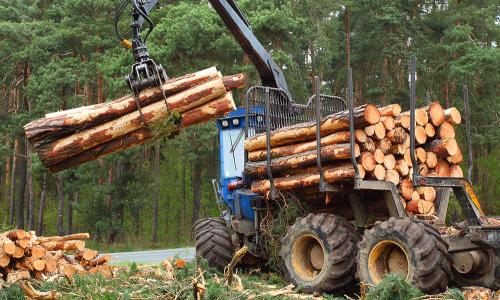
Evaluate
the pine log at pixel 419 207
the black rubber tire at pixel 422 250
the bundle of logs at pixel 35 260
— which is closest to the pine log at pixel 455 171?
the pine log at pixel 419 207

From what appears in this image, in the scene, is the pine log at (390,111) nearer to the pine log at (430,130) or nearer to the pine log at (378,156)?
the pine log at (430,130)

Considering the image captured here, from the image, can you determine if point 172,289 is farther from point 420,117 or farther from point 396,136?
point 420,117

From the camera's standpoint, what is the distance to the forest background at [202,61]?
31109 mm

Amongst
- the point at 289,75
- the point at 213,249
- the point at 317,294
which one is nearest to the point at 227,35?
the point at 289,75

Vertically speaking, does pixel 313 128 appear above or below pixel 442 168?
above

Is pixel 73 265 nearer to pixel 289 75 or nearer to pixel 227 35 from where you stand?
pixel 227 35

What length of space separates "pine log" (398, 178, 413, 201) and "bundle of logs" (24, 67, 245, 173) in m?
3.19

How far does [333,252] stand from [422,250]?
1432 millimetres

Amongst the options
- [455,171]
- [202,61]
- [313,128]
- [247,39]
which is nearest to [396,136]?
[313,128]

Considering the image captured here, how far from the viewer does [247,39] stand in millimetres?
12297

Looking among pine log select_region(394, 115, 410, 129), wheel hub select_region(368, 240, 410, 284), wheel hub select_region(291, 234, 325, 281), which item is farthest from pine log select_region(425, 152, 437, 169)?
wheel hub select_region(291, 234, 325, 281)

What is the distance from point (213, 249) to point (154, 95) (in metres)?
4.82

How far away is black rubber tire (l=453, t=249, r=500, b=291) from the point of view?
28.9ft

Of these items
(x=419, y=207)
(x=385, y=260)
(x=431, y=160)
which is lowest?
(x=385, y=260)
